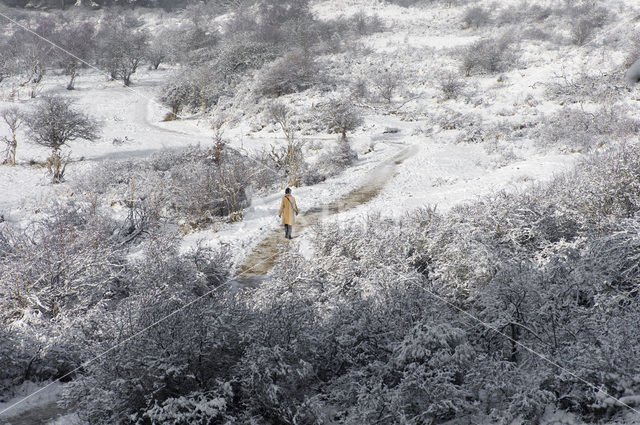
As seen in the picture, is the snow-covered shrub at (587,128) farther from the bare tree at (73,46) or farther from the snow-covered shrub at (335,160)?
the bare tree at (73,46)

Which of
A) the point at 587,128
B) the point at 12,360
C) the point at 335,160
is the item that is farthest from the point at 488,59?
the point at 12,360

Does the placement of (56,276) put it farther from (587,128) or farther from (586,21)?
(586,21)

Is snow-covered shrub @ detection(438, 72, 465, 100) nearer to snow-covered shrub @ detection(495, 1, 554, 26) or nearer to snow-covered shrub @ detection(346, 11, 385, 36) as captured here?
snow-covered shrub @ detection(495, 1, 554, 26)

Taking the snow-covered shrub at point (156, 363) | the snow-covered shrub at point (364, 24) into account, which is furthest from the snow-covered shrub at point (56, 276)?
the snow-covered shrub at point (364, 24)

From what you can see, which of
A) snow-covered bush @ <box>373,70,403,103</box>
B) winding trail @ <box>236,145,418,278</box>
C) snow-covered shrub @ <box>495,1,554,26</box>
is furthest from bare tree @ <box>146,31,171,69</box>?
snow-covered shrub @ <box>495,1,554,26</box>

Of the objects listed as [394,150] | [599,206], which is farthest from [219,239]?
[394,150]

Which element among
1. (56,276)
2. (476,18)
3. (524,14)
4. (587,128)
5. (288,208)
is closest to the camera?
(56,276)
